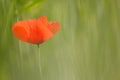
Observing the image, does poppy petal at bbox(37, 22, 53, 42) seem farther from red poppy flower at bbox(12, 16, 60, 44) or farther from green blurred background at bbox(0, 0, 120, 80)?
green blurred background at bbox(0, 0, 120, 80)

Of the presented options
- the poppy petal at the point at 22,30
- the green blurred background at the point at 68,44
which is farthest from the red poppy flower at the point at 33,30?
the green blurred background at the point at 68,44

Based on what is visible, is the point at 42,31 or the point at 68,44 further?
the point at 68,44

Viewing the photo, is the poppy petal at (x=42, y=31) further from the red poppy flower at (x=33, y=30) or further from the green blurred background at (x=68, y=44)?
the green blurred background at (x=68, y=44)

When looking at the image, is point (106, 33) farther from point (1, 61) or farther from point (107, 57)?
point (1, 61)

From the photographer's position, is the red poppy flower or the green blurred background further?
the green blurred background

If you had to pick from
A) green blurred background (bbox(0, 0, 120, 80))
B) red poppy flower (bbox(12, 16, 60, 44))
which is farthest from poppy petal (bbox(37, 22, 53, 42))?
green blurred background (bbox(0, 0, 120, 80))

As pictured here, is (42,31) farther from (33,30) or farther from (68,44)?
(68,44)

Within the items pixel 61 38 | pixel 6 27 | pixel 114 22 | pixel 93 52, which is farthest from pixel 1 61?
pixel 114 22

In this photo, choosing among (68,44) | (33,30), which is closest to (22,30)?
(33,30)

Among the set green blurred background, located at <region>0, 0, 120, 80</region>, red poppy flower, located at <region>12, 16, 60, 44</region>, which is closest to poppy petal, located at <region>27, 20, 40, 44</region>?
red poppy flower, located at <region>12, 16, 60, 44</region>
